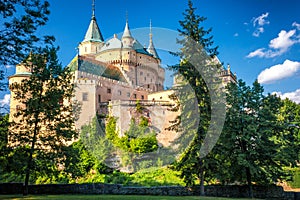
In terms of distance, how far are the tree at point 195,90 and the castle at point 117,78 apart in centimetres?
2275

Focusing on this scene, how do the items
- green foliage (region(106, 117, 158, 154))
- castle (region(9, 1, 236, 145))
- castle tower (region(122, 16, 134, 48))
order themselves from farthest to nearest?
castle tower (region(122, 16, 134, 48)) < castle (region(9, 1, 236, 145)) < green foliage (region(106, 117, 158, 154))

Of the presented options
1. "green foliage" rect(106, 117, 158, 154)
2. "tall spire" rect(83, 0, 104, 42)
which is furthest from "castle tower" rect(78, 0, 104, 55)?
"green foliage" rect(106, 117, 158, 154)

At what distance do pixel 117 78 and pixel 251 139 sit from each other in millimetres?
33716

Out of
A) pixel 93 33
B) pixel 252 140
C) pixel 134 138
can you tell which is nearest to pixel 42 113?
pixel 252 140

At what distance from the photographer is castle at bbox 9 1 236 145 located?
40656mm

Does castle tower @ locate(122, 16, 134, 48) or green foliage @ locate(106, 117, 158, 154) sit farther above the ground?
castle tower @ locate(122, 16, 134, 48)

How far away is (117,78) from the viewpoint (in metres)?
48.9

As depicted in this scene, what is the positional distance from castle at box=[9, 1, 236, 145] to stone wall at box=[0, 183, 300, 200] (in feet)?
60.8

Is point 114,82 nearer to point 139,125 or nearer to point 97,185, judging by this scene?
point 139,125

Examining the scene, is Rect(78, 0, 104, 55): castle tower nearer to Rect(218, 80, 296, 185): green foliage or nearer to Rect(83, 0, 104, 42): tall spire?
Rect(83, 0, 104, 42): tall spire

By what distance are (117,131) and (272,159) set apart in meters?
25.0

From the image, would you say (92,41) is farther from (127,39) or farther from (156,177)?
(156,177)

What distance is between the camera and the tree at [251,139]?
17.1 m

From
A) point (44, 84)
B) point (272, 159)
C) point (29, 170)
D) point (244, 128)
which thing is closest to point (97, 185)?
point (29, 170)
